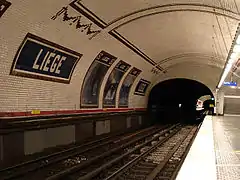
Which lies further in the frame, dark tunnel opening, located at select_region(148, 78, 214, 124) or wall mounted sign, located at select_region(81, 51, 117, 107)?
dark tunnel opening, located at select_region(148, 78, 214, 124)

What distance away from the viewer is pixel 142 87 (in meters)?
23.2

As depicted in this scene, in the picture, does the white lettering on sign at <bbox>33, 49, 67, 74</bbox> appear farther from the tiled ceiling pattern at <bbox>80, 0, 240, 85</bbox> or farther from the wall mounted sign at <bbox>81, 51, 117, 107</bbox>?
the wall mounted sign at <bbox>81, 51, 117, 107</bbox>

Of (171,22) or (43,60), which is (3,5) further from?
(171,22)

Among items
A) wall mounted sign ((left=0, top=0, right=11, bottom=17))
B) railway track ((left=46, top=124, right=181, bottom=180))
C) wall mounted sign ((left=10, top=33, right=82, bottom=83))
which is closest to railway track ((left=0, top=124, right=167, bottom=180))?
railway track ((left=46, top=124, right=181, bottom=180))

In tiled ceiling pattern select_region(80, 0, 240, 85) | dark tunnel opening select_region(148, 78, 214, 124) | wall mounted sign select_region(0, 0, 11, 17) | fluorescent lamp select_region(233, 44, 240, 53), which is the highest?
tiled ceiling pattern select_region(80, 0, 240, 85)

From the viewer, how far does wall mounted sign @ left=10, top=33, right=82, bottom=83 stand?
8.43 meters

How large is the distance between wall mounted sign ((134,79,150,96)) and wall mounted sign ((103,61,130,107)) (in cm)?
436

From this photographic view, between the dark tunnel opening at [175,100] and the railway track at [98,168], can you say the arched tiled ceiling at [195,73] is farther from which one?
the railway track at [98,168]

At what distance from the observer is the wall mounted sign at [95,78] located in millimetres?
13227

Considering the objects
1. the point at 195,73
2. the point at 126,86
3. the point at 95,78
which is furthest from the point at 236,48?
the point at 195,73

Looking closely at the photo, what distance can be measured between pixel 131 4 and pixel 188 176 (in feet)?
24.3

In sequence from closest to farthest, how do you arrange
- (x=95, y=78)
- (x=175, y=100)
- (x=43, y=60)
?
1. (x=43, y=60)
2. (x=95, y=78)
3. (x=175, y=100)

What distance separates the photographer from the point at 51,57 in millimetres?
9852

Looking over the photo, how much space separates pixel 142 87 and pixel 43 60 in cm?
1417
